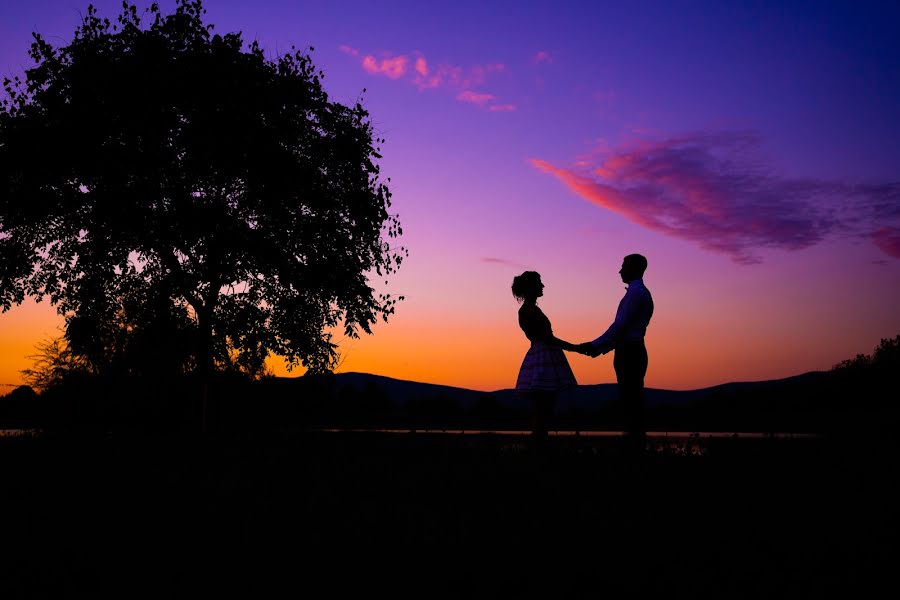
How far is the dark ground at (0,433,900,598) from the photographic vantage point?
480 centimetres

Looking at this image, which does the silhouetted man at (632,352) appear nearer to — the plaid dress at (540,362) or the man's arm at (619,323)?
the man's arm at (619,323)

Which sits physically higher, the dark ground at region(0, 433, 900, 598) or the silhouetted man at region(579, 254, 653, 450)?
the silhouetted man at region(579, 254, 653, 450)

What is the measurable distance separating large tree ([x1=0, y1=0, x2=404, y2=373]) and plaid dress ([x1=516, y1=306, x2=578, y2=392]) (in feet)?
45.6

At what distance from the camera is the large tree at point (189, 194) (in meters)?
23.2

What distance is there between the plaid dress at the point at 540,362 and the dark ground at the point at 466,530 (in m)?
1.71

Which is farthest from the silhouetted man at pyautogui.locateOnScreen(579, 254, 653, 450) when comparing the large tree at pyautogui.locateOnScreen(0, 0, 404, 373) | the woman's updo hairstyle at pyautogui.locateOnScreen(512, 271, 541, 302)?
the large tree at pyautogui.locateOnScreen(0, 0, 404, 373)

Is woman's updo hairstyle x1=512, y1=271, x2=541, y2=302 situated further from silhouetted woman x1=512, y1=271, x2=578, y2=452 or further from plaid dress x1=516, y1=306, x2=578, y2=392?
plaid dress x1=516, y1=306, x2=578, y2=392

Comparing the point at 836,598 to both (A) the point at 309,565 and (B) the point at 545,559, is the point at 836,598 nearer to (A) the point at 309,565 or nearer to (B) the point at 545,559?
(B) the point at 545,559

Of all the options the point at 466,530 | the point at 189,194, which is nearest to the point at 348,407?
the point at 189,194

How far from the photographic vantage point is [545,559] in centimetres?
523

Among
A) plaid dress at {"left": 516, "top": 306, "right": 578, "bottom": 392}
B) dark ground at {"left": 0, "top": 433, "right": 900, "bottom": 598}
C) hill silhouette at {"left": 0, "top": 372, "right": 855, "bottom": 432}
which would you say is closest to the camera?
dark ground at {"left": 0, "top": 433, "right": 900, "bottom": 598}

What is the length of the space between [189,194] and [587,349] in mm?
17375

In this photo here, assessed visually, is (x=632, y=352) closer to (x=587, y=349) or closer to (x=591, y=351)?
(x=591, y=351)

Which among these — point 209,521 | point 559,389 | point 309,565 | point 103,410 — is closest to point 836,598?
point 309,565
